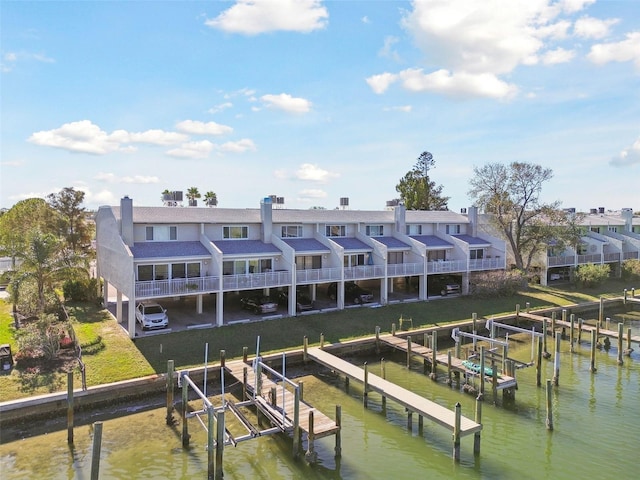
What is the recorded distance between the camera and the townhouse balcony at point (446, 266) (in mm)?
37219

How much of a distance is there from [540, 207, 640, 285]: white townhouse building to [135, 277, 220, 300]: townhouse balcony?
34398mm

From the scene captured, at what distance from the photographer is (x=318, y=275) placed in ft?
104

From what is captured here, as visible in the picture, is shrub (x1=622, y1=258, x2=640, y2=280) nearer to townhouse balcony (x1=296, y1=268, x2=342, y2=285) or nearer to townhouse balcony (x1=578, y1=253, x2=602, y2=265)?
townhouse balcony (x1=578, y1=253, x2=602, y2=265)

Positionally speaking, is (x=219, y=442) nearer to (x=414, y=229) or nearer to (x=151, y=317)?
(x=151, y=317)

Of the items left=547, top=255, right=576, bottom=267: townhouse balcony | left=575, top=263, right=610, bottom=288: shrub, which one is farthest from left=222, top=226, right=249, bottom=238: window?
left=575, top=263, right=610, bottom=288: shrub

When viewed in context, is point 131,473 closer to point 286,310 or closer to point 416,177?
point 286,310

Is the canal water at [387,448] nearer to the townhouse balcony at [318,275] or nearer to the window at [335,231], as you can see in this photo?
the townhouse balcony at [318,275]

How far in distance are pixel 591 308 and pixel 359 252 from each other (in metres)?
21.1

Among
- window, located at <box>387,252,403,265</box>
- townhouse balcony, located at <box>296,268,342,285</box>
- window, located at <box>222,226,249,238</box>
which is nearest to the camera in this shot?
townhouse balcony, located at <box>296,268,342,285</box>

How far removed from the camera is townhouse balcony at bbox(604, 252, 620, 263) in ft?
161

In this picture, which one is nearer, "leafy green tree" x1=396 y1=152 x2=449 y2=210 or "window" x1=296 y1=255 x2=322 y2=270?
→ "window" x1=296 y1=255 x2=322 y2=270

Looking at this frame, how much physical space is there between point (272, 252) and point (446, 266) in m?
15.7

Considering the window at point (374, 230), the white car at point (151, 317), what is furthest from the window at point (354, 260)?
the white car at point (151, 317)

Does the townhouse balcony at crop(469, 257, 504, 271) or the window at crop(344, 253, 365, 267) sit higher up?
the window at crop(344, 253, 365, 267)
